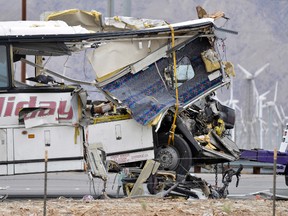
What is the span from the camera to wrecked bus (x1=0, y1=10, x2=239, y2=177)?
68.3ft

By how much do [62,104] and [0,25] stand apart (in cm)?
170

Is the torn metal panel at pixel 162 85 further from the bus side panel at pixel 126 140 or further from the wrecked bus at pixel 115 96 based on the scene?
the bus side panel at pixel 126 140

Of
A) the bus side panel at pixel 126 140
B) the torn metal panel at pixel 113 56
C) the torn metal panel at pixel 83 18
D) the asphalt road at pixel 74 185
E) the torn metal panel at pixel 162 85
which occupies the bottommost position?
the asphalt road at pixel 74 185

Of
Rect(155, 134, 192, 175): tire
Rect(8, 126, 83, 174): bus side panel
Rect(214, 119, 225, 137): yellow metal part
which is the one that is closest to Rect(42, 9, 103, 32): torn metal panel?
Rect(155, 134, 192, 175): tire

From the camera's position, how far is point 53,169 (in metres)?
20.9

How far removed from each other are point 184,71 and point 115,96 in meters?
1.48

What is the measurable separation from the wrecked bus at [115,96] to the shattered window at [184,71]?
0.7 inches

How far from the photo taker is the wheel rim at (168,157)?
72.7 ft

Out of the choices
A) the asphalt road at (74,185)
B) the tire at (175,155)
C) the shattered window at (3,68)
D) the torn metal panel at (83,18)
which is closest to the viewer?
the shattered window at (3,68)

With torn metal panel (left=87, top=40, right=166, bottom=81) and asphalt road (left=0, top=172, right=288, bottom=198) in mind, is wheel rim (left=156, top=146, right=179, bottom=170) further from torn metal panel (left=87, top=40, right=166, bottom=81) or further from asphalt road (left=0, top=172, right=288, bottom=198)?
torn metal panel (left=87, top=40, right=166, bottom=81)

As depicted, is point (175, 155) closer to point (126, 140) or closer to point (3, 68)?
point (126, 140)

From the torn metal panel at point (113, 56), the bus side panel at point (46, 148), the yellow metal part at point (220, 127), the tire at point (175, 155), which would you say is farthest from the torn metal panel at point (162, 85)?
the bus side panel at point (46, 148)

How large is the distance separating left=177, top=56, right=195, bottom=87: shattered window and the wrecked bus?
2 centimetres

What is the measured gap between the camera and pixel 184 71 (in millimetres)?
22406
